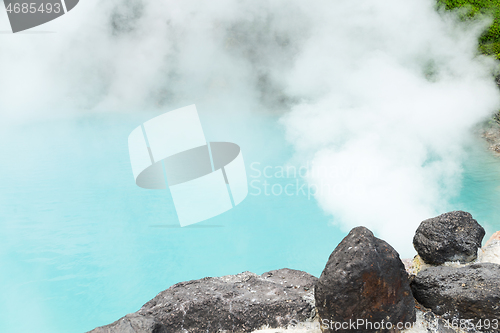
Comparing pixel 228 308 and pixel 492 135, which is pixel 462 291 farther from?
pixel 492 135

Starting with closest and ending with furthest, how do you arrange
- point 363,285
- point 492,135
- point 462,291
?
point 363,285 < point 462,291 < point 492,135

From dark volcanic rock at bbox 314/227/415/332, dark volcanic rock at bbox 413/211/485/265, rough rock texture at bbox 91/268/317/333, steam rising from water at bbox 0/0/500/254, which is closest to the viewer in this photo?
dark volcanic rock at bbox 314/227/415/332

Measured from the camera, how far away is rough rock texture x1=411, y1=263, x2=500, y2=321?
1.72 m

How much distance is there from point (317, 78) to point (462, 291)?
9612 millimetres

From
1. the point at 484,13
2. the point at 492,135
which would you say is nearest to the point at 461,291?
the point at 492,135

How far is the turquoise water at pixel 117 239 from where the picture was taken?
3.48 m

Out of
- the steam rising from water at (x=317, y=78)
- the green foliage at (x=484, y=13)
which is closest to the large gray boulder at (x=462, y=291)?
the steam rising from water at (x=317, y=78)

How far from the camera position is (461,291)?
1.80 m

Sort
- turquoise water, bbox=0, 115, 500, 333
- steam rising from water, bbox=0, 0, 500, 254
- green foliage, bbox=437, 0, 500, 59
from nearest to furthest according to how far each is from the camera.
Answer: turquoise water, bbox=0, 115, 500, 333 → steam rising from water, bbox=0, 0, 500, 254 → green foliage, bbox=437, 0, 500, 59

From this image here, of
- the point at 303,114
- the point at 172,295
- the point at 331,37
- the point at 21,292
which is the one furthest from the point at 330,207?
the point at 331,37

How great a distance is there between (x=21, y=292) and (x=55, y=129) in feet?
22.4

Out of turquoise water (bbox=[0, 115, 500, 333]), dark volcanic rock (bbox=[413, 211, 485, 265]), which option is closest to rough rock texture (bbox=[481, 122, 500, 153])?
turquoise water (bbox=[0, 115, 500, 333])

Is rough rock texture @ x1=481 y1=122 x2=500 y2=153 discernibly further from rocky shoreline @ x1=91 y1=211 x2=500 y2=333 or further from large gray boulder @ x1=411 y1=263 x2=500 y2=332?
large gray boulder @ x1=411 y1=263 x2=500 y2=332

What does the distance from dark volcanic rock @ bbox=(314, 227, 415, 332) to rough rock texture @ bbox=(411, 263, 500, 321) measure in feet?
0.99
